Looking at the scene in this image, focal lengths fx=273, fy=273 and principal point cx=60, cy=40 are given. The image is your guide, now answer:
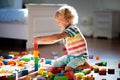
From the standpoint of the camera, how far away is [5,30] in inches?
144

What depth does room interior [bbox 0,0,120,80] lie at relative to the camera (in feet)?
10.2

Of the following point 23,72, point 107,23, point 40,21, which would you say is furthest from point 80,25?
point 23,72

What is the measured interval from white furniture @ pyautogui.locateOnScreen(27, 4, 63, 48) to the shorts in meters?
1.28

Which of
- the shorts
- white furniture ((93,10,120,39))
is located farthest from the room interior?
the shorts

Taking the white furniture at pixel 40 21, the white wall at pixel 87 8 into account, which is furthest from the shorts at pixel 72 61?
the white wall at pixel 87 8

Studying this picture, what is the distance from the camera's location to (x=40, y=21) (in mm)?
3514

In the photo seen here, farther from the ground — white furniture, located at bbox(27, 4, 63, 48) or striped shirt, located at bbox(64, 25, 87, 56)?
white furniture, located at bbox(27, 4, 63, 48)

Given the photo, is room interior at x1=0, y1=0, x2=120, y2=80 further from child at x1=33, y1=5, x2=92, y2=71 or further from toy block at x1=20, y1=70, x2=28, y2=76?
toy block at x1=20, y1=70, x2=28, y2=76

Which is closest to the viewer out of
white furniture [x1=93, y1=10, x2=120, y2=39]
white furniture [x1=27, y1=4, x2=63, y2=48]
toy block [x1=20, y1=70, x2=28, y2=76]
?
toy block [x1=20, y1=70, x2=28, y2=76]

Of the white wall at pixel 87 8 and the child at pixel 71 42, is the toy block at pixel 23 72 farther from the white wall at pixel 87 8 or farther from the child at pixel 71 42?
the white wall at pixel 87 8

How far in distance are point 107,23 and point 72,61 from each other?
2699mm

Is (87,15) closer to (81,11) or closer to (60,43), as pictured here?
(81,11)

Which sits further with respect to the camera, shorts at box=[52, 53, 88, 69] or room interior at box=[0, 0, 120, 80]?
room interior at box=[0, 0, 120, 80]

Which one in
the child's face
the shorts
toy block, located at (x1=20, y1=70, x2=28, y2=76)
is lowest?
toy block, located at (x1=20, y1=70, x2=28, y2=76)
